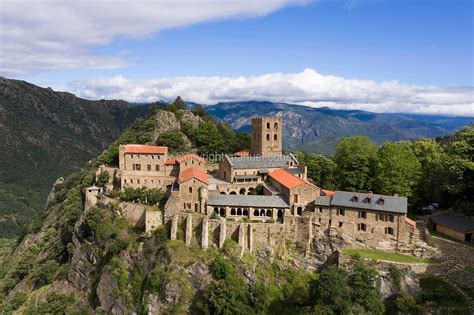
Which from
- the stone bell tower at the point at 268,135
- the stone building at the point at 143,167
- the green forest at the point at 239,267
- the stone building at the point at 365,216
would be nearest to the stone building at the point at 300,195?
the stone building at the point at 365,216

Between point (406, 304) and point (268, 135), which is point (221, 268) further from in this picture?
point (268, 135)

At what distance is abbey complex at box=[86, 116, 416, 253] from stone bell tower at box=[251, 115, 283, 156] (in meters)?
10.4

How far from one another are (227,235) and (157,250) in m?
10.4

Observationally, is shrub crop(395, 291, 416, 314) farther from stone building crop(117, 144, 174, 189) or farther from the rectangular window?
stone building crop(117, 144, 174, 189)

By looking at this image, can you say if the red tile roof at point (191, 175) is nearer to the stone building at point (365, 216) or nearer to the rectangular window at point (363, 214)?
the stone building at point (365, 216)

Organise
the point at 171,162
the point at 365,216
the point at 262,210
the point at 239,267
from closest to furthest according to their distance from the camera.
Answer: the point at 239,267 < the point at 365,216 < the point at 262,210 < the point at 171,162

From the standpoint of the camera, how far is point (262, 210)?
57.8m

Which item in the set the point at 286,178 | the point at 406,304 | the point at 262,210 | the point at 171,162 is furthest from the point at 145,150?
the point at 406,304

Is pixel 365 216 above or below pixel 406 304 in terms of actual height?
Result: above

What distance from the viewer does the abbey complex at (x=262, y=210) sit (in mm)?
53188

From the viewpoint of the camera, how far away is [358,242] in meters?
53.6

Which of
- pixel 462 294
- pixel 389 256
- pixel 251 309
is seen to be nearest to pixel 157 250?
pixel 251 309

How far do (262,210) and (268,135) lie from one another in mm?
24679

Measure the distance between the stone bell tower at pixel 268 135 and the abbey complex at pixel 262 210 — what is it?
10434 mm
